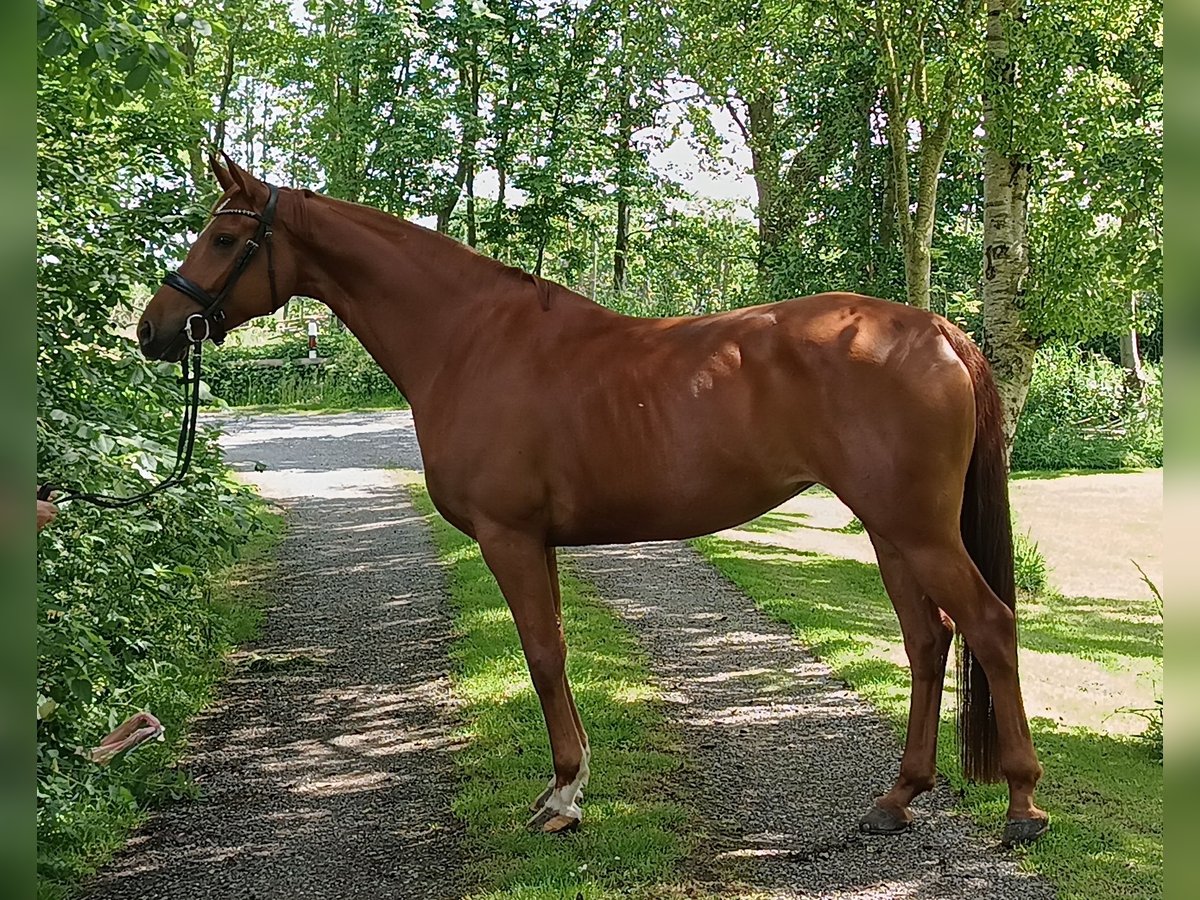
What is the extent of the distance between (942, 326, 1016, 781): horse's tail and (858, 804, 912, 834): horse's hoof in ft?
1.02

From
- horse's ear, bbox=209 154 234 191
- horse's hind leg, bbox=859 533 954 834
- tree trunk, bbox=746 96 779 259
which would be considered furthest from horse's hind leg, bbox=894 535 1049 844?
tree trunk, bbox=746 96 779 259

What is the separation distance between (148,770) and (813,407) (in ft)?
10.6

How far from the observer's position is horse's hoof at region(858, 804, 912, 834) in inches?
153

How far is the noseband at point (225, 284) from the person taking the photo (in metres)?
3.82

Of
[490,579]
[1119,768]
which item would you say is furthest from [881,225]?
[1119,768]

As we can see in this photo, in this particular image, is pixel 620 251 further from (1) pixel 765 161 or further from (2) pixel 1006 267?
(2) pixel 1006 267

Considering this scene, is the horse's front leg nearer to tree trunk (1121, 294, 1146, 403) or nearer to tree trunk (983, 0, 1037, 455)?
tree trunk (983, 0, 1037, 455)

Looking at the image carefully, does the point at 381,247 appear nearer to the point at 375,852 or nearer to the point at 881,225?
the point at 375,852

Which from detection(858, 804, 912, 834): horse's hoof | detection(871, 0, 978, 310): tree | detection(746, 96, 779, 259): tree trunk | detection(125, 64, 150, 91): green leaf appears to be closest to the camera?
detection(125, 64, 150, 91): green leaf

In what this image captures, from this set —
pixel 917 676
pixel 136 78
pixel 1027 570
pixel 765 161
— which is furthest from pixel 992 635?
pixel 765 161

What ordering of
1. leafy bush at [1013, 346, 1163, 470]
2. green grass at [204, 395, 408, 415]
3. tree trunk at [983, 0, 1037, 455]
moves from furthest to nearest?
green grass at [204, 395, 408, 415] → leafy bush at [1013, 346, 1163, 470] → tree trunk at [983, 0, 1037, 455]

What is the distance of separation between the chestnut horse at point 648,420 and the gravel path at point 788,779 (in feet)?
0.70

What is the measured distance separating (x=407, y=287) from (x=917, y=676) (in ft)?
8.13

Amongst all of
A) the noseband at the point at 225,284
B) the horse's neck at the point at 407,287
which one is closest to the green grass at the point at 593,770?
the horse's neck at the point at 407,287
